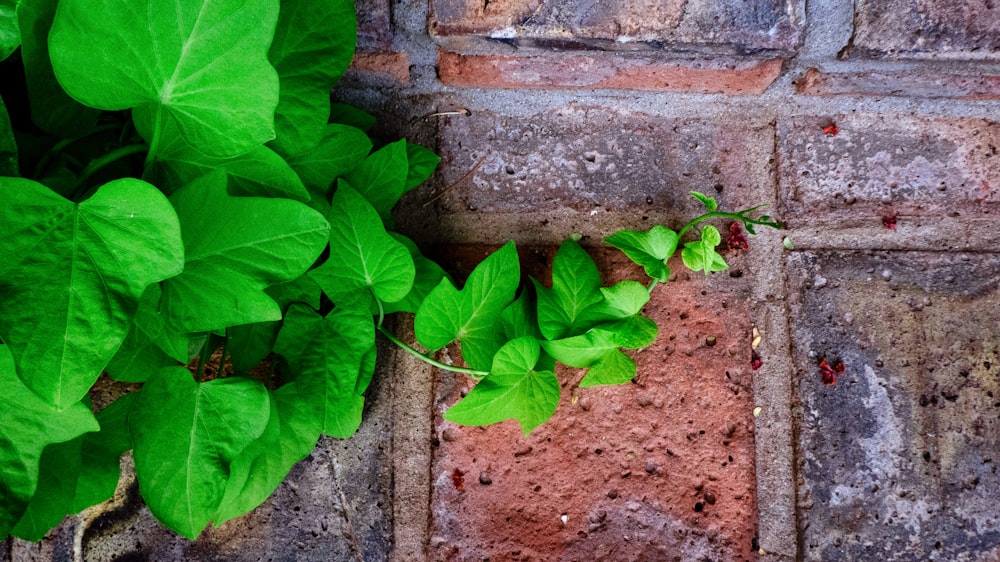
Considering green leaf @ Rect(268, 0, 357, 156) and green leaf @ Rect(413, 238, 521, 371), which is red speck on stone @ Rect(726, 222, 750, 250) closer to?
green leaf @ Rect(413, 238, 521, 371)

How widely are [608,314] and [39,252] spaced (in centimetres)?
46

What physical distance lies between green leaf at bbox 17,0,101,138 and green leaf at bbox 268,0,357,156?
157 mm

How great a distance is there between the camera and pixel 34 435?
0.51 meters

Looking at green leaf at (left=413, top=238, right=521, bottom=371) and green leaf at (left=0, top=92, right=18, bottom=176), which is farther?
green leaf at (left=413, top=238, right=521, bottom=371)

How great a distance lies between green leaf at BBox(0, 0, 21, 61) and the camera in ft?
1.63

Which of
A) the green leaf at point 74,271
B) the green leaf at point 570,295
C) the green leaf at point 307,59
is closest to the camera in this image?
the green leaf at point 74,271

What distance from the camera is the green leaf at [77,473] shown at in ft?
1.94

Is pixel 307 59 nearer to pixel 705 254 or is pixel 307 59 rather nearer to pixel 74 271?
pixel 74 271

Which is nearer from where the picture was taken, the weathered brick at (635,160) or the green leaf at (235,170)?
the green leaf at (235,170)

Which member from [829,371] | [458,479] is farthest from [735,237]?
[458,479]

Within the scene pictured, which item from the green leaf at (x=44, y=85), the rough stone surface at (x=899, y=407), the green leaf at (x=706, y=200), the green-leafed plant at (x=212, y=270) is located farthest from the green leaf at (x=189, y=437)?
the rough stone surface at (x=899, y=407)

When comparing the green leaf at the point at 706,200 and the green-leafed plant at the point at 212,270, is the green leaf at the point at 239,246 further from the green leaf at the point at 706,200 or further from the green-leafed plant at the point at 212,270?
the green leaf at the point at 706,200

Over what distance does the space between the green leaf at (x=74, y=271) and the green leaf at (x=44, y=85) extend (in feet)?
0.43

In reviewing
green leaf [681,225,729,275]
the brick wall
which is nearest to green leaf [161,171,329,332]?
the brick wall
